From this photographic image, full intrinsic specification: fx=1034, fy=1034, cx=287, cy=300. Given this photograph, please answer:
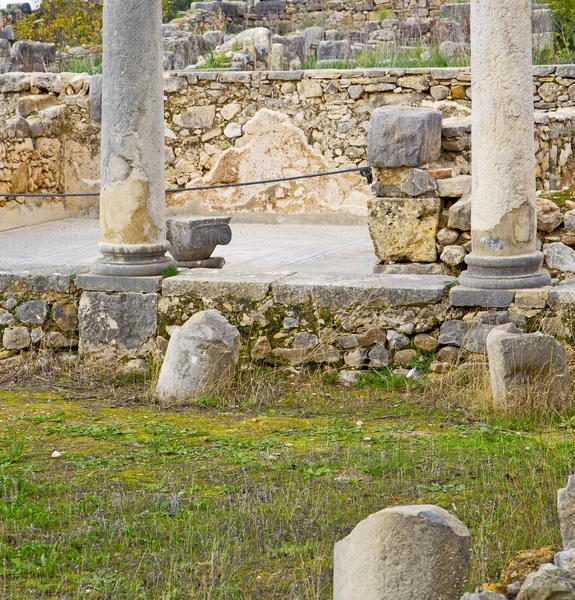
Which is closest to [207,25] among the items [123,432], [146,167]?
[146,167]

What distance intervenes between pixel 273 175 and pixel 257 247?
6.72 feet

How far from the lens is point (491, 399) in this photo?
19.0 feet

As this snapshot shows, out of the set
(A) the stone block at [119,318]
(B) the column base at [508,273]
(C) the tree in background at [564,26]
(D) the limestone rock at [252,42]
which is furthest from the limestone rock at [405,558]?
(D) the limestone rock at [252,42]

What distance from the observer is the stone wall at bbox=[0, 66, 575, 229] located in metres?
12.0

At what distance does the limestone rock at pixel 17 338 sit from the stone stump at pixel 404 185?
262cm

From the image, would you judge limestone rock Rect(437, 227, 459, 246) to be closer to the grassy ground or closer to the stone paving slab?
the stone paving slab

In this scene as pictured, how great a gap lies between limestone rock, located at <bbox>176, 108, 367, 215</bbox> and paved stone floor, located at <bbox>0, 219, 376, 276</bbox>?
0.94 ft

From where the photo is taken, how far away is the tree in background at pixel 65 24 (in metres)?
21.3

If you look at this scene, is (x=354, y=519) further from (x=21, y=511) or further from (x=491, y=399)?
(x=491, y=399)

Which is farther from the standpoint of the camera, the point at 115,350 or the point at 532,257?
the point at 115,350

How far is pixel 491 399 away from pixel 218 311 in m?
1.92

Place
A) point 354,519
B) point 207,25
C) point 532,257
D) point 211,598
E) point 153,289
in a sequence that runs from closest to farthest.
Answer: point 211,598, point 354,519, point 532,257, point 153,289, point 207,25

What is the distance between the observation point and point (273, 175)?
12.7 metres

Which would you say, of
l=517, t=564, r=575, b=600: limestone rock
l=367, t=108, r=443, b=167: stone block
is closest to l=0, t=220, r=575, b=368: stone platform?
l=367, t=108, r=443, b=167: stone block
